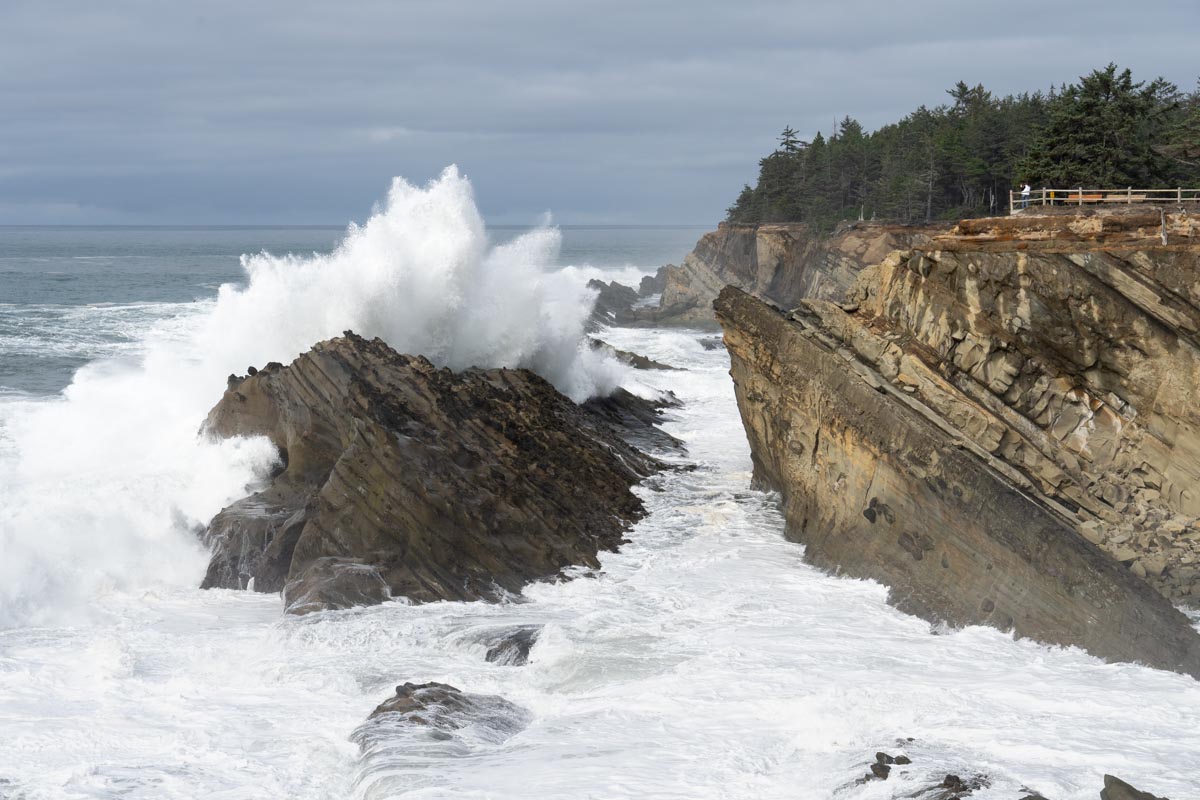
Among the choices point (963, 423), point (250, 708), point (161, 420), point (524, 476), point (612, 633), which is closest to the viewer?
point (250, 708)

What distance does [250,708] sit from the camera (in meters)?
11.9

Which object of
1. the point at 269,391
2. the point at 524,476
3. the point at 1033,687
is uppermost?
the point at 269,391

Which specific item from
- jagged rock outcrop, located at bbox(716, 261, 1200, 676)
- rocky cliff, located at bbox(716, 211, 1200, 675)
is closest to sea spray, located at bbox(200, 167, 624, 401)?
jagged rock outcrop, located at bbox(716, 261, 1200, 676)

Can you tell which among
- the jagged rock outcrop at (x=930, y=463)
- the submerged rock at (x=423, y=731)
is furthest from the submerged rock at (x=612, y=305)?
the submerged rock at (x=423, y=731)

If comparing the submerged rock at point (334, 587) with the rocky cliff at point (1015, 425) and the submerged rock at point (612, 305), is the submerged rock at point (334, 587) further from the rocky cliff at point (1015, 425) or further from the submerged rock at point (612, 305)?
the submerged rock at point (612, 305)

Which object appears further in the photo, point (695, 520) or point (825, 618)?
point (695, 520)

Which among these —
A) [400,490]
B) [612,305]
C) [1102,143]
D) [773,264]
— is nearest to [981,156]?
[773,264]

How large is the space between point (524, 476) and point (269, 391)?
461 centimetres

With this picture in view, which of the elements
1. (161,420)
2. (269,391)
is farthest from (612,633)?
(161,420)

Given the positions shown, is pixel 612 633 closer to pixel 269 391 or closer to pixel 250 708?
pixel 250 708

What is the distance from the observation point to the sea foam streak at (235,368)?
17281mm

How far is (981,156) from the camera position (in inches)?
1802

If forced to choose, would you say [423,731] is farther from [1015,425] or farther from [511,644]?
[1015,425]

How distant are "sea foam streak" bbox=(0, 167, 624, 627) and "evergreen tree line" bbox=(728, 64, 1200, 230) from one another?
41.9 feet
